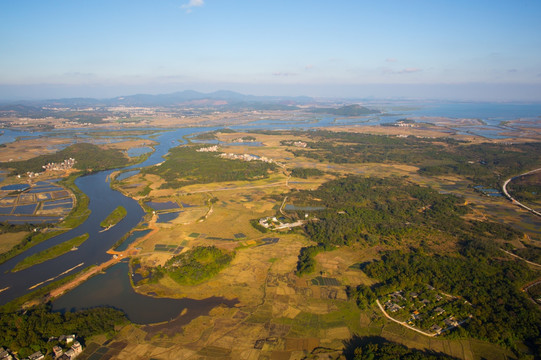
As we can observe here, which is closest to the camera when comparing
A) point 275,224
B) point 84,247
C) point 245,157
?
point 84,247

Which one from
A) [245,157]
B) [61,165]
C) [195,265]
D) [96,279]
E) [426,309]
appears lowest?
[96,279]

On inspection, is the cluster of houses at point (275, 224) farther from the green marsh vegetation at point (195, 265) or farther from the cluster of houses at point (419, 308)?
the cluster of houses at point (419, 308)

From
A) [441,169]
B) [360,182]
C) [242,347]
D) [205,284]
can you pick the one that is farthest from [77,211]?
[441,169]

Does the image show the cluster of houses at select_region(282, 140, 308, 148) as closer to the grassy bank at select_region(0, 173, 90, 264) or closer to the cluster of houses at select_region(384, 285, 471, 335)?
the grassy bank at select_region(0, 173, 90, 264)

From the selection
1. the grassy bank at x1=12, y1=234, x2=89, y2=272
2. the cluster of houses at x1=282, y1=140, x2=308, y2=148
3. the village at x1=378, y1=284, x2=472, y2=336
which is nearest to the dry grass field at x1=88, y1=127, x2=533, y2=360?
the village at x1=378, y1=284, x2=472, y2=336

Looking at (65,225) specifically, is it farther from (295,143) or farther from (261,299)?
(295,143)

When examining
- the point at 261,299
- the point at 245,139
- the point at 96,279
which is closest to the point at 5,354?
the point at 96,279

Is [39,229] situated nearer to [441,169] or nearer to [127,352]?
[127,352]

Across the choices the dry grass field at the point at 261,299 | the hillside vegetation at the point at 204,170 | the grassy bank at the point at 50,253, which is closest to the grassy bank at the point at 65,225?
the grassy bank at the point at 50,253
